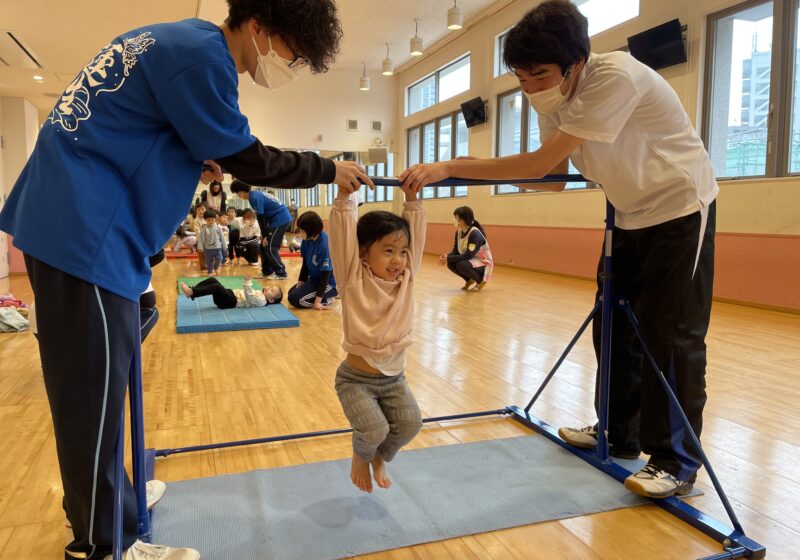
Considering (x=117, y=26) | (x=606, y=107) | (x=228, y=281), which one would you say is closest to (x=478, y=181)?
(x=606, y=107)

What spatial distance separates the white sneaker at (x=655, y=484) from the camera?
179 centimetres

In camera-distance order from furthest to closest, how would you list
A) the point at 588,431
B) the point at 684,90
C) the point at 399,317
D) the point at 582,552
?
the point at 684,90, the point at 588,431, the point at 399,317, the point at 582,552

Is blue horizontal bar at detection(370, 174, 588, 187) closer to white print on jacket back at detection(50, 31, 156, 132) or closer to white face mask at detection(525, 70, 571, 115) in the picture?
white face mask at detection(525, 70, 571, 115)

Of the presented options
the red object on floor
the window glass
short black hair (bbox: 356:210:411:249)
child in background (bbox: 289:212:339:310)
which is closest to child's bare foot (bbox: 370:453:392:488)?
short black hair (bbox: 356:210:411:249)

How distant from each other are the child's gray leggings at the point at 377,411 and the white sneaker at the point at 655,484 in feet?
2.35

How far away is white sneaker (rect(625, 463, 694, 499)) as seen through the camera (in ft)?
5.88

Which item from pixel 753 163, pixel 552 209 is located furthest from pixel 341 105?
pixel 753 163

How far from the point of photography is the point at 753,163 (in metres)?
5.71

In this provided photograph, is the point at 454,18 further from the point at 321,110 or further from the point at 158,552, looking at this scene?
the point at 158,552

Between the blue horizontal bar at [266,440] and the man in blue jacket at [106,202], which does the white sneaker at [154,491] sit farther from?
the man in blue jacket at [106,202]

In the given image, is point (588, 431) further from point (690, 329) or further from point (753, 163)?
point (753, 163)

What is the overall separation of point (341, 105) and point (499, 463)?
12.2m

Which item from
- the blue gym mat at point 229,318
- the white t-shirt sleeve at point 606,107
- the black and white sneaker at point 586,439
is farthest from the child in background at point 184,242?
the white t-shirt sleeve at point 606,107

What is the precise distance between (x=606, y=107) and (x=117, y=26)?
7.41m
